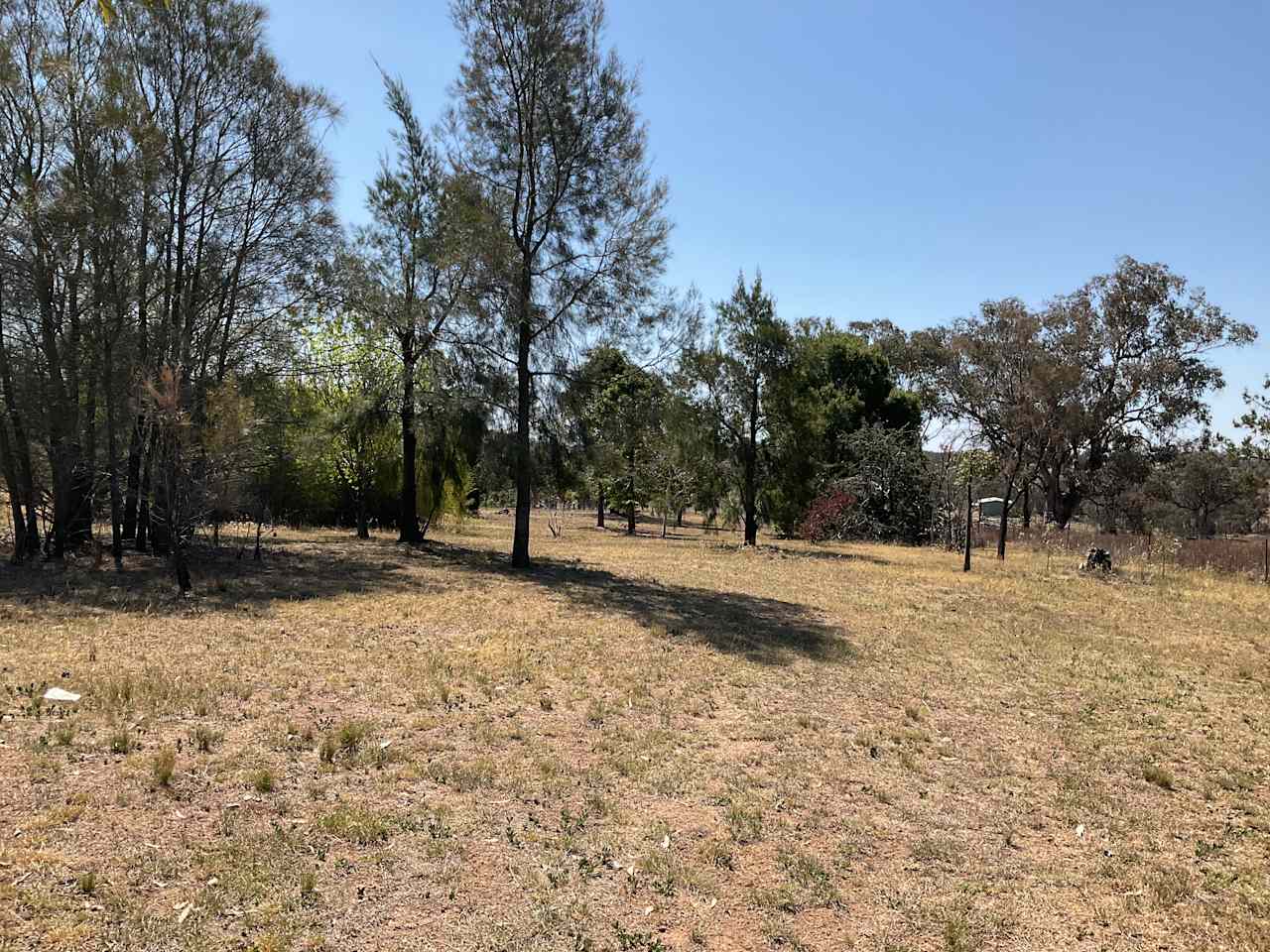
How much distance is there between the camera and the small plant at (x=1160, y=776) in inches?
196

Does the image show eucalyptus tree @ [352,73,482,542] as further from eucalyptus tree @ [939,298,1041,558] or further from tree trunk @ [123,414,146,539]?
eucalyptus tree @ [939,298,1041,558]

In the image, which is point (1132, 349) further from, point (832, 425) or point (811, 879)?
point (811, 879)

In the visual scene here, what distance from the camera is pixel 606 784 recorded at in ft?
15.0

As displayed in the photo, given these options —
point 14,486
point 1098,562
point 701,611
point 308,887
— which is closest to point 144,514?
point 14,486

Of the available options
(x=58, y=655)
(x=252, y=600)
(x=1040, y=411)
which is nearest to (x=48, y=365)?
(x=252, y=600)

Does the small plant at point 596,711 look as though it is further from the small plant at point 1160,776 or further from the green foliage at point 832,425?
the green foliage at point 832,425

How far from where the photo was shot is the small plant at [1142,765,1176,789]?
16.3 feet

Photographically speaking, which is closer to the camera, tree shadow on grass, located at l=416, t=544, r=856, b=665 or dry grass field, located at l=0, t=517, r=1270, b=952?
dry grass field, located at l=0, t=517, r=1270, b=952

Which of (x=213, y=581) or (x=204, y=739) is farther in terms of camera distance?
(x=213, y=581)

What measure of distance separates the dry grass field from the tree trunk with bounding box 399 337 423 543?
22.1ft

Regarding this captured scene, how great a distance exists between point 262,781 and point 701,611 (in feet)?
24.3

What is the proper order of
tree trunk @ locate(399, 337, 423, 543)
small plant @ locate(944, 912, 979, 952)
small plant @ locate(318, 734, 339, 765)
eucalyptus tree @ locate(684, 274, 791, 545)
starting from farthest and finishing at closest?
eucalyptus tree @ locate(684, 274, 791, 545) → tree trunk @ locate(399, 337, 423, 543) → small plant @ locate(318, 734, 339, 765) → small plant @ locate(944, 912, 979, 952)

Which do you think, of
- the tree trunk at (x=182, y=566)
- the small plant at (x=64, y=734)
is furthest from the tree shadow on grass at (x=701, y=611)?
the small plant at (x=64, y=734)

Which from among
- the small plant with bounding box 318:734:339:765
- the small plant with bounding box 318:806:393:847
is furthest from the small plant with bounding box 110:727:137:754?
the small plant with bounding box 318:806:393:847
